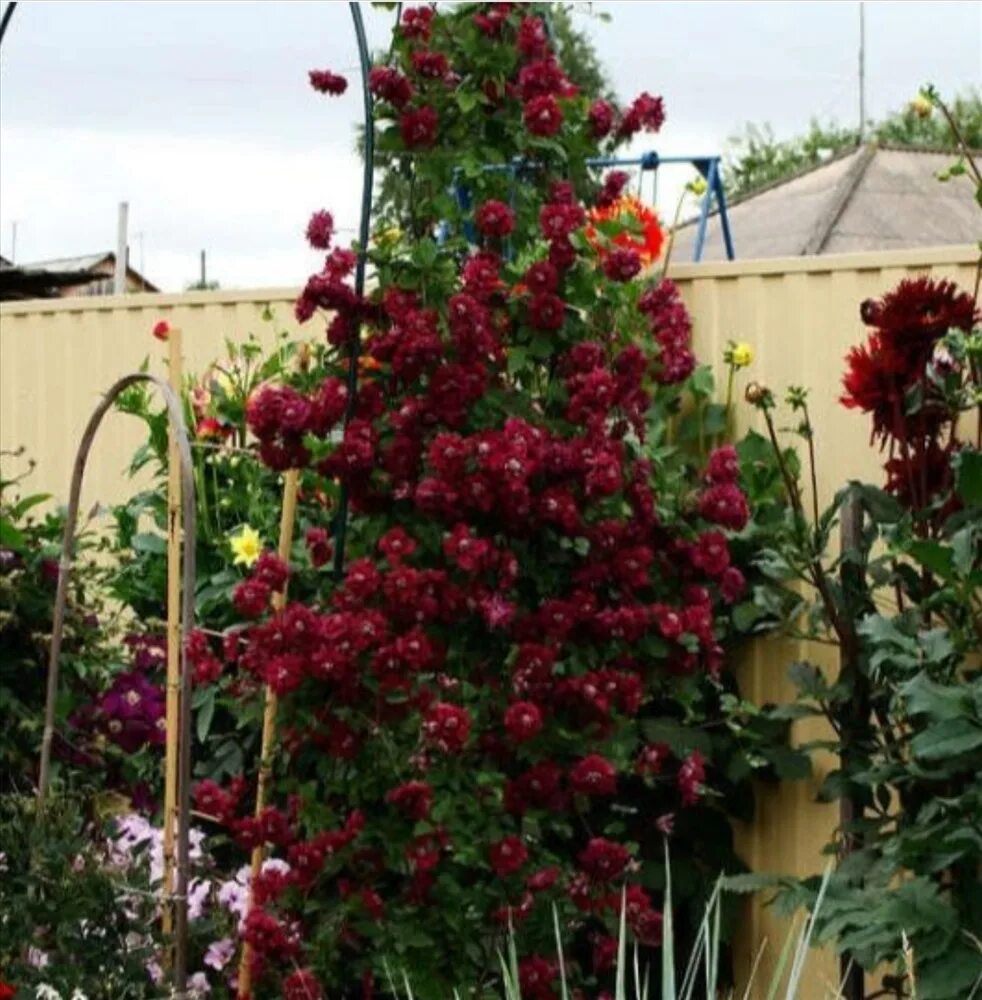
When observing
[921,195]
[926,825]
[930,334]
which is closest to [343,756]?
[926,825]

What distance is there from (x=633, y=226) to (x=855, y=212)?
6.02 metres

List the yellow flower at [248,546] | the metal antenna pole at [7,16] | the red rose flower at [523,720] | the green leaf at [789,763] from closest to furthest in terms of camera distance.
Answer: the red rose flower at [523,720]
the yellow flower at [248,546]
the green leaf at [789,763]
the metal antenna pole at [7,16]

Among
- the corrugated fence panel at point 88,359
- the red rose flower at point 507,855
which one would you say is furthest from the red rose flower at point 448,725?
the corrugated fence panel at point 88,359

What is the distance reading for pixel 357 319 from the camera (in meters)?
4.32

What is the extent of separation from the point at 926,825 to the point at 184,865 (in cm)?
140

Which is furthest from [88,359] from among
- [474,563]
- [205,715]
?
[474,563]

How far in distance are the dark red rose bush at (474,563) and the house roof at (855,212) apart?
5.20m

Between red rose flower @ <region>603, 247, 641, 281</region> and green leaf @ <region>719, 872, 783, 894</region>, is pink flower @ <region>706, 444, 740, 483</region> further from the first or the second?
green leaf @ <region>719, 872, 783, 894</region>

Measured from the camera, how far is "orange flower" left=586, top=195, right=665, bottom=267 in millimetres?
4578

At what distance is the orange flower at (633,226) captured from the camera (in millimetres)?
4578

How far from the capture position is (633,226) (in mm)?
4582

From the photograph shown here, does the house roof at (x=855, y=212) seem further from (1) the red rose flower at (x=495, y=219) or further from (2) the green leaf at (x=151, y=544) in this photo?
(1) the red rose flower at (x=495, y=219)

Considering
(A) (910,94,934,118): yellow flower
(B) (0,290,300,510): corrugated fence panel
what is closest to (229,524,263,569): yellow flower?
(A) (910,94,934,118): yellow flower

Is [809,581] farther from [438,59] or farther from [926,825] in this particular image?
[438,59]
